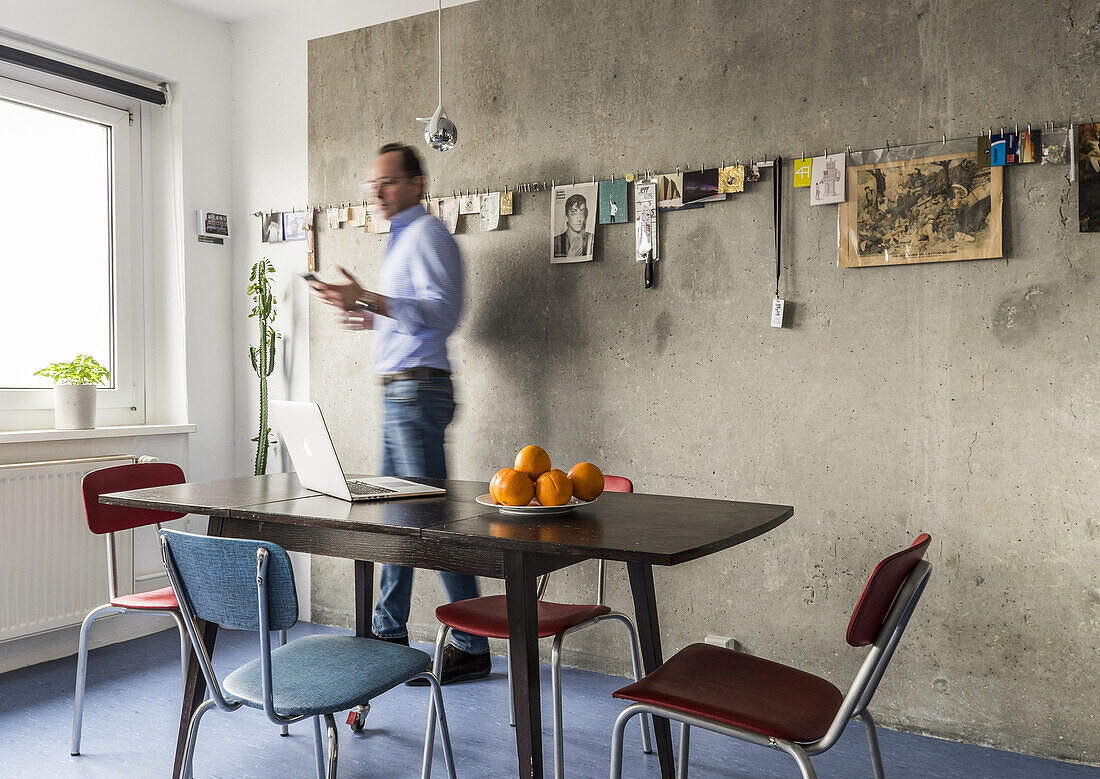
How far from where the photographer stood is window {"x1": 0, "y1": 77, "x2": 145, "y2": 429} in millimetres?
3506

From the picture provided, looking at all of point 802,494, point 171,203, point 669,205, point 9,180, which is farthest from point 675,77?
point 9,180

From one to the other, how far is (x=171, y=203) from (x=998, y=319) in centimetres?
343

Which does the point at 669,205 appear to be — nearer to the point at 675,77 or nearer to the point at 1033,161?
the point at 675,77

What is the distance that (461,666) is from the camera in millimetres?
3166

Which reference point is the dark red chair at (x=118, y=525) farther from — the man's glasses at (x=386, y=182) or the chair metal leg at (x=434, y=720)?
the man's glasses at (x=386, y=182)

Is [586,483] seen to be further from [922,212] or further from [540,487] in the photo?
[922,212]

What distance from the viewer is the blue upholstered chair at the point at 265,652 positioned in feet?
5.51

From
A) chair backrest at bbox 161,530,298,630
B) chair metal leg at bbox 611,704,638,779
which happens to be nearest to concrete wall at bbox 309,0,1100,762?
chair metal leg at bbox 611,704,638,779

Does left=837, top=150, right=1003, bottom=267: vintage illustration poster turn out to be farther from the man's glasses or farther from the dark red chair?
the dark red chair

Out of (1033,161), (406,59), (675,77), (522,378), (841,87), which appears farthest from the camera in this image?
(406,59)

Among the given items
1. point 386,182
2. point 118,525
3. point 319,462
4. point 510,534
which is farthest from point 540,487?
point 386,182

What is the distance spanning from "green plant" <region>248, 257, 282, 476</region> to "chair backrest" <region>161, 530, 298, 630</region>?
86.7 inches

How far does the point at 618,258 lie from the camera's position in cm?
322

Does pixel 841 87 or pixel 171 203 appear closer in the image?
pixel 841 87
